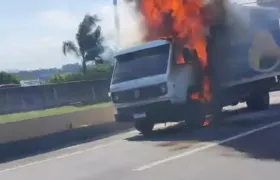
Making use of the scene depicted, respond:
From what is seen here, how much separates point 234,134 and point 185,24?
389 centimetres

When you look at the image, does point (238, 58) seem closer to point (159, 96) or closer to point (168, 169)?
point (159, 96)

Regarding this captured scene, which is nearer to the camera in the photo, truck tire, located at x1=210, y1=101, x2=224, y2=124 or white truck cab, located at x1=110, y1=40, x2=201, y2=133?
white truck cab, located at x1=110, y1=40, x2=201, y2=133

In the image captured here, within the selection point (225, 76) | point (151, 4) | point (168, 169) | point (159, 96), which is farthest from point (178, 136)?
point (168, 169)

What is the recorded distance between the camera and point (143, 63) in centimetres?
1744

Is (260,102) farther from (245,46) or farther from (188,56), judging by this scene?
(188,56)

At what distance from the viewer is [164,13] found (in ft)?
59.3

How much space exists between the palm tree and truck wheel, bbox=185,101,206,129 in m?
37.4

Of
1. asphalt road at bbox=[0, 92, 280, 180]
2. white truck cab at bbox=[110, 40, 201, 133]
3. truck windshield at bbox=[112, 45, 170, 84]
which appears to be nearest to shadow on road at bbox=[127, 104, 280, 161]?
asphalt road at bbox=[0, 92, 280, 180]

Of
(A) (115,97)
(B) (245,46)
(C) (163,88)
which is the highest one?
(B) (245,46)

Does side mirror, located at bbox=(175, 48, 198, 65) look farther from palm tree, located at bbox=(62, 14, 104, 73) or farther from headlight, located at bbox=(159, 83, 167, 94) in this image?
palm tree, located at bbox=(62, 14, 104, 73)

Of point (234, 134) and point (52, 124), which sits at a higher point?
point (52, 124)

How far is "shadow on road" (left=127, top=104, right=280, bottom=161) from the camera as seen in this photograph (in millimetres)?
12477

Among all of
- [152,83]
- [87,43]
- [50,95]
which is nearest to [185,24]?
[152,83]

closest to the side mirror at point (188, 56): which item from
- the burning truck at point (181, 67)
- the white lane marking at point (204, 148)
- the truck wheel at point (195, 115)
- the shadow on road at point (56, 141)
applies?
the burning truck at point (181, 67)
